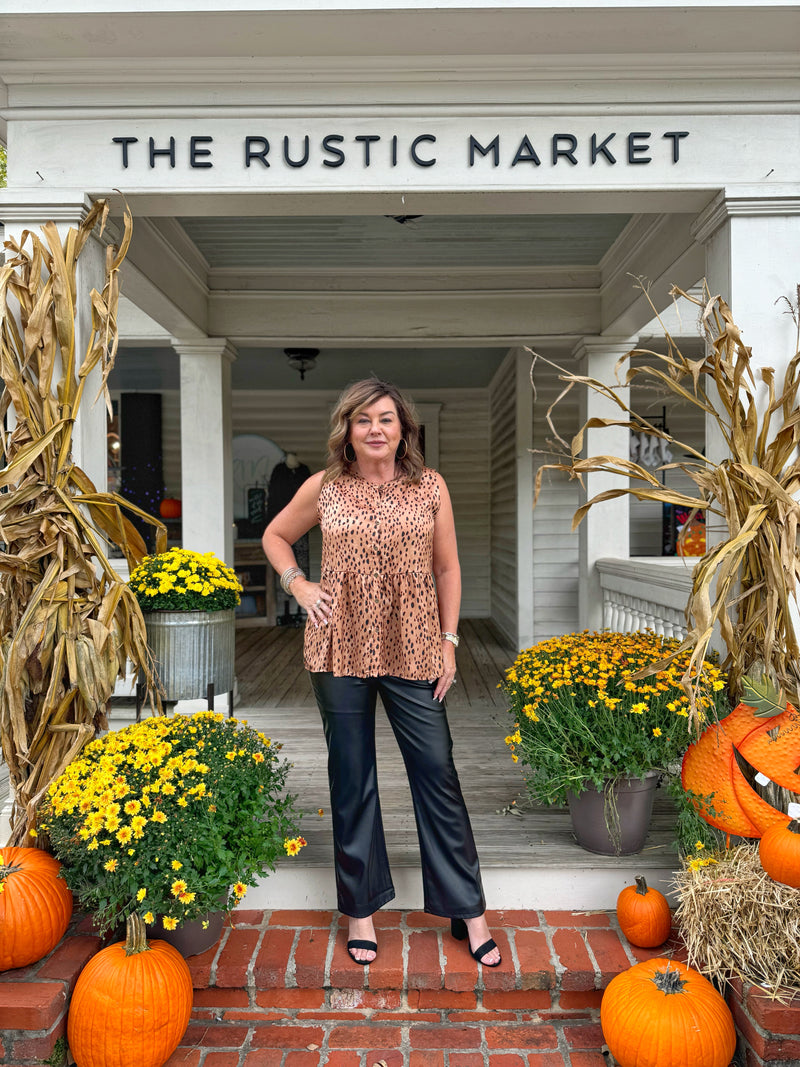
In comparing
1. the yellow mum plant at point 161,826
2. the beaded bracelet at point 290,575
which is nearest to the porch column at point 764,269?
the beaded bracelet at point 290,575

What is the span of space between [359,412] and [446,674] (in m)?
0.76

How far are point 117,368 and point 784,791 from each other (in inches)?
266

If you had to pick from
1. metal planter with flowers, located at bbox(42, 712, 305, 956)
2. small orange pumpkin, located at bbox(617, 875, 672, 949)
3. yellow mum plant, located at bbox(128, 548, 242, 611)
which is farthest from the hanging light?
small orange pumpkin, located at bbox(617, 875, 672, 949)

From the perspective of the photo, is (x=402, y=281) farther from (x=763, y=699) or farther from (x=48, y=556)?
(x=763, y=699)

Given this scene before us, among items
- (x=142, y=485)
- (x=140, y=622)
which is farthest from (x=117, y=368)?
(x=140, y=622)

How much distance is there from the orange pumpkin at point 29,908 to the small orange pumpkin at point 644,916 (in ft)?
5.18

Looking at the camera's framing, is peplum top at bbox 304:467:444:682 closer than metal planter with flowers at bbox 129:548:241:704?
Yes

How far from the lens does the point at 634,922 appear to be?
2182mm

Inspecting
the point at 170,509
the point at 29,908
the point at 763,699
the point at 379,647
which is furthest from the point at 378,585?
the point at 170,509

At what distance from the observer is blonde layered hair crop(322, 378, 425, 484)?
207 cm

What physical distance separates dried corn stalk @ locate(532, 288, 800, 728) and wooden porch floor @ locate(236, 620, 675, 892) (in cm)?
63

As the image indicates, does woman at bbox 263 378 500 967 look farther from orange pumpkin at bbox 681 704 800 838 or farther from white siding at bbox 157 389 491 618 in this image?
white siding at bbox 157 389 491 618

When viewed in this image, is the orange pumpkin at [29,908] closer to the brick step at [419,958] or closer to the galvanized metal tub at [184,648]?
the brick step at [419,958]

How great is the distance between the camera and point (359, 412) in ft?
6.77
